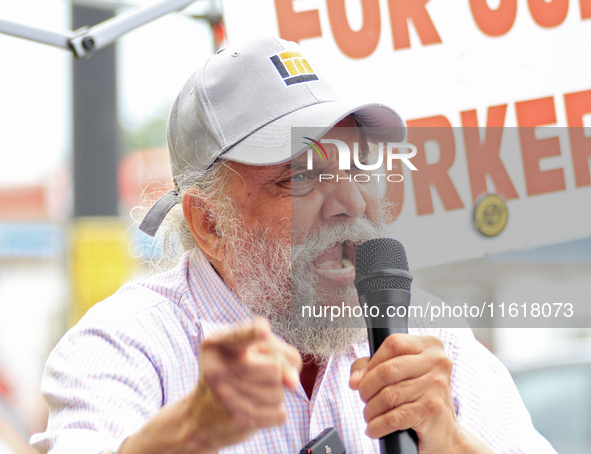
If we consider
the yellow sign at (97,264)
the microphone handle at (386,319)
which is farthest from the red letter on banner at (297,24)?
the yellow sign at (97,264)

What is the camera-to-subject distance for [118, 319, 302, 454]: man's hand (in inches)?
32.2

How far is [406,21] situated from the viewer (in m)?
1.72

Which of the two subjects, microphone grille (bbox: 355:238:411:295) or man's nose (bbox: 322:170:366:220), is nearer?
microphone grille (bbox: 355:238:411:295)

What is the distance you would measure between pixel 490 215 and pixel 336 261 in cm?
42

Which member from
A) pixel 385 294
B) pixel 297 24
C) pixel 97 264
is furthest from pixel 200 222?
pixel 97 264

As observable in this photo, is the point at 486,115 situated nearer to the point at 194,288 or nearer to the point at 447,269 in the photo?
the point at 447,269

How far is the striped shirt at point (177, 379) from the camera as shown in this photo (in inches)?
50.6

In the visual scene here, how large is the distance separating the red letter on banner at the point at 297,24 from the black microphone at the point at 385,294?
28.5 inches

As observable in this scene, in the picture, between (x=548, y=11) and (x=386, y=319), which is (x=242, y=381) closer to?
(x=386, y=319)

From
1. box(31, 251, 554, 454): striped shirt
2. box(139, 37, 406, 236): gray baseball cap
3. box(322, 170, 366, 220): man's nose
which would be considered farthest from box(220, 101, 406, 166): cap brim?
box(31, 251, 554, 454): striped shirt

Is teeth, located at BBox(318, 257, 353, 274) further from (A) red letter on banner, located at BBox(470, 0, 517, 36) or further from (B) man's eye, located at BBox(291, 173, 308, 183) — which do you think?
(A) red letter on banner, located at BBox(470, 0, 517, 36)

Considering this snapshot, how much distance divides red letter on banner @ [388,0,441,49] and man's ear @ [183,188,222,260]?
2.23 feet

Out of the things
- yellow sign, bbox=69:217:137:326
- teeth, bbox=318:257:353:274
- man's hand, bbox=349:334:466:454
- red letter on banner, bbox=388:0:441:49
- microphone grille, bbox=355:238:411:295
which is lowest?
yellow sign, bbox=69:217:137:326

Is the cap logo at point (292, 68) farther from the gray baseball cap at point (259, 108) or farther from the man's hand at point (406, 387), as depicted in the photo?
the man's hand at point (406, 387)
